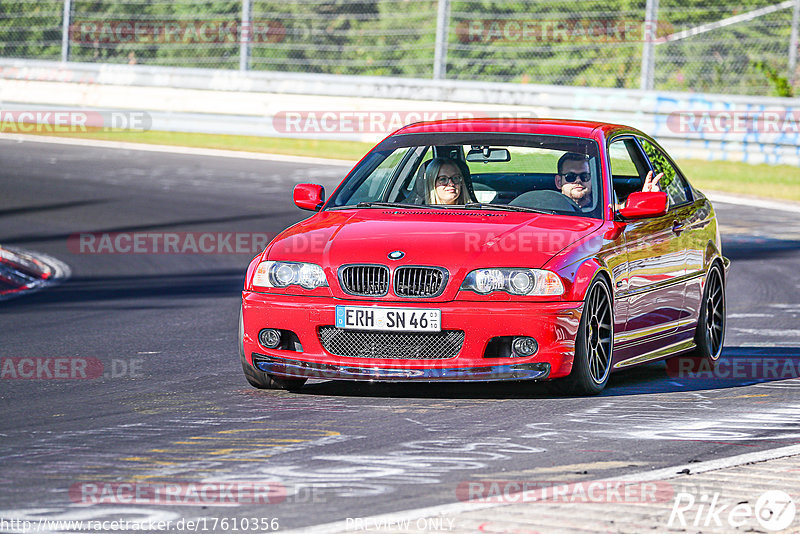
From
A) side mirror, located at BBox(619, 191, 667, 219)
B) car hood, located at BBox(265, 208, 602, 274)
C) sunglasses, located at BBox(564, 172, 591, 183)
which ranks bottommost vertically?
car hood, located at BBox(265, 208, 602, 274)

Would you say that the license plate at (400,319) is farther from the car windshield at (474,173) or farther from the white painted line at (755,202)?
the white painted line at (755,202)

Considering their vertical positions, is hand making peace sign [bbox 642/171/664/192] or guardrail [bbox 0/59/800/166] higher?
guardrail [bbox 0/59/800/166]

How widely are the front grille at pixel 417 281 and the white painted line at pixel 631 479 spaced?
1.86 m

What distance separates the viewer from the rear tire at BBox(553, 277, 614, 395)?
757cm

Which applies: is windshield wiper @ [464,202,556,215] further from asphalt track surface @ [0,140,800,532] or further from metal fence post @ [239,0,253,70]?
metal fence post @ [239,0,253,70]

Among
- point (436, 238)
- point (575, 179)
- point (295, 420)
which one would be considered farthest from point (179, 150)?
point (295, 420)

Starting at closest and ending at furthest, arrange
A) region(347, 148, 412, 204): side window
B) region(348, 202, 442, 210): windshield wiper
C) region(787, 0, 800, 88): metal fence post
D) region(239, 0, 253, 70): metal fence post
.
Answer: region(348, 202, 442, 210): windshield wiper, region(347, 148, 412, 204): side window, region(787, 0, 800, 88): metal fence post, region(239, 0, 253, 70): metal fence post

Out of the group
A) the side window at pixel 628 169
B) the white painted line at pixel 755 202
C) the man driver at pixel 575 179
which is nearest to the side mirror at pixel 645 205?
the man driver at pixel 575 179

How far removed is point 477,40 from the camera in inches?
1044

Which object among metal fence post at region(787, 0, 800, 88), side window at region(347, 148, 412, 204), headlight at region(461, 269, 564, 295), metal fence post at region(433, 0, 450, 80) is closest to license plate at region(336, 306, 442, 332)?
headlight at region(461, 269, 564, 295)

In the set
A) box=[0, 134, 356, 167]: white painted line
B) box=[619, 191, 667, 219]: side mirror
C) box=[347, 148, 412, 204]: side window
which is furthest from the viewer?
box=[0, 134, 356, 167]: white painted line

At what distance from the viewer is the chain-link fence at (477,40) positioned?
25.0m

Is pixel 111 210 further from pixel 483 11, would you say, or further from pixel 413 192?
pixel 483 11

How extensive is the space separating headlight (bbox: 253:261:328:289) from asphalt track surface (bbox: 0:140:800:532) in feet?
2.02
